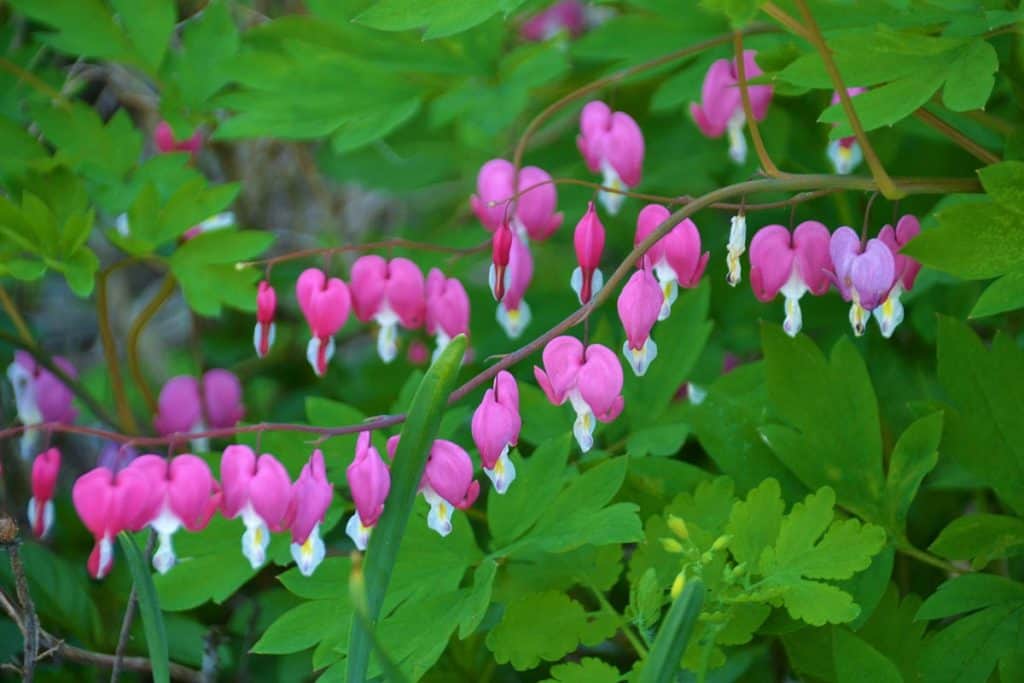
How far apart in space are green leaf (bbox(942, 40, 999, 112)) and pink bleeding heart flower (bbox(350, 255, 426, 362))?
70 centimetres

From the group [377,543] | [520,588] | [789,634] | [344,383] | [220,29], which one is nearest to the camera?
[377,543]

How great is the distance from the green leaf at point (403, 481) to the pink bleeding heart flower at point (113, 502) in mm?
270

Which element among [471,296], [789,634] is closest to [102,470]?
[789,634]

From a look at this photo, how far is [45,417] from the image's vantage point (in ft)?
6.18

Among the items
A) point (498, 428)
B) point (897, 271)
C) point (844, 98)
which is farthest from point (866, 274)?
point (498, 428)

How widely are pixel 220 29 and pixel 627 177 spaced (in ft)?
2.55

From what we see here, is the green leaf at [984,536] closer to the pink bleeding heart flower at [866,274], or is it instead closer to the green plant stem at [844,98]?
the pink bleeding heart flower at [866,274]

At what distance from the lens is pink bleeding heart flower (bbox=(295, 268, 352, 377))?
159 cm

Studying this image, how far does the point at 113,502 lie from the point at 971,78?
99 centimetres

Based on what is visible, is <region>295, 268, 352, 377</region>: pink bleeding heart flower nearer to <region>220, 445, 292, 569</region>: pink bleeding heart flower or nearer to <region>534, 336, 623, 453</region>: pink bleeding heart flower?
<region>220, 445, 292, 569</region>: pink bleeding heart flower

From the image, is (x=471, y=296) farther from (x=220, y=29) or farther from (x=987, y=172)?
(x=987, y=172)

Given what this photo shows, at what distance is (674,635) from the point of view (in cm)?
102

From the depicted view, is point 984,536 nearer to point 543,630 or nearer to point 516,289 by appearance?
point 543,630

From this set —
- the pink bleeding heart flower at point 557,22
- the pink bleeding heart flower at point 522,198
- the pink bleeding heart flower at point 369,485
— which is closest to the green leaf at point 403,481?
the pink bleeding heart flower at point 369,485
